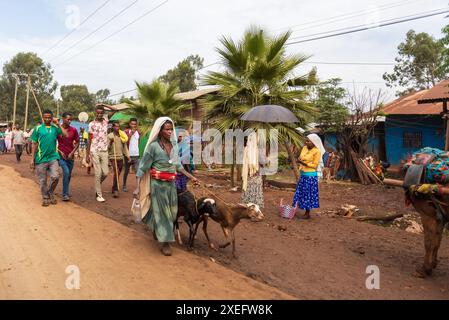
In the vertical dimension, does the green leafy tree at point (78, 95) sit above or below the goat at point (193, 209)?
above

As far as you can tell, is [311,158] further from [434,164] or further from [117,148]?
[117,148]

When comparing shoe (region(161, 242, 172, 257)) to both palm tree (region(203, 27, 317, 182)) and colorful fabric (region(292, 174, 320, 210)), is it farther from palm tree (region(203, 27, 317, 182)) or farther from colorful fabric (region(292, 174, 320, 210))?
palm tree (region(203, 27, 317, 182))

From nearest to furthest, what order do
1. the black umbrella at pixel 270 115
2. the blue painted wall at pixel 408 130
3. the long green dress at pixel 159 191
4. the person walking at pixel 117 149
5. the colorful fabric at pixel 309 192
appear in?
the long green dress at pixel 159 191 < the colorful fabric at pixel 309 192 < the black umbrella at pixel 270 115 < the person walking at pixel 117 149 < the blue painted wall at pixel 408 130

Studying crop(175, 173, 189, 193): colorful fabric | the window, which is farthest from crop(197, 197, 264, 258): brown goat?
the window

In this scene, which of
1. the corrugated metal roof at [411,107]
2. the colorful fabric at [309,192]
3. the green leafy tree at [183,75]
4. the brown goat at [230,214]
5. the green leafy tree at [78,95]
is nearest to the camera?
the brown goat at [230,214]

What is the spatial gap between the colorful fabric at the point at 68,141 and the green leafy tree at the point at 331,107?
30.9 ft

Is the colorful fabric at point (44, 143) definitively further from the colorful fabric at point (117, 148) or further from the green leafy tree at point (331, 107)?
the green leafy tree at point (331, 107)

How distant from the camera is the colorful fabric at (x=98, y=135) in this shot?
29.4 ft

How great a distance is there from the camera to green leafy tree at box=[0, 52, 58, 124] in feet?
176

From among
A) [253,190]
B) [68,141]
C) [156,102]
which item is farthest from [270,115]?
[156,102]

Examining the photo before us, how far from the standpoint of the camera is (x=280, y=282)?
4.50 meters

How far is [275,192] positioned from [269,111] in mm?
4298

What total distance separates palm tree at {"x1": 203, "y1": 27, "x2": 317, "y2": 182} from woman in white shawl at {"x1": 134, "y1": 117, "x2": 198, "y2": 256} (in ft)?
18.5

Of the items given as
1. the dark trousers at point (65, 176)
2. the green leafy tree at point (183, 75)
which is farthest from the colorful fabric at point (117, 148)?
the green leafy tree at point (183, 75)
